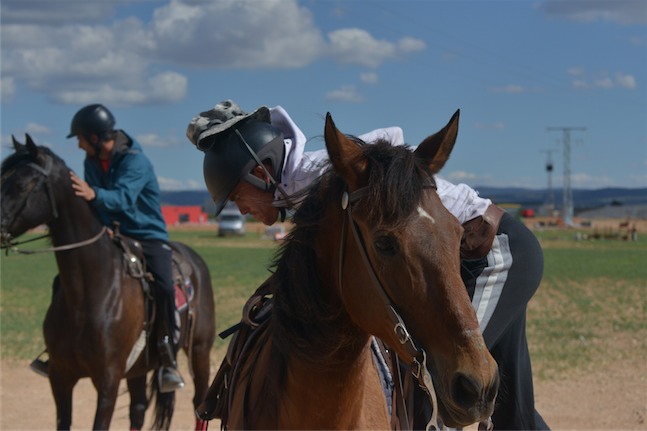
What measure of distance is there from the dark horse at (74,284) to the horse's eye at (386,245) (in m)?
5.12

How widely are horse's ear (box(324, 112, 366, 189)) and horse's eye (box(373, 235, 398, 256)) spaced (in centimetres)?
26

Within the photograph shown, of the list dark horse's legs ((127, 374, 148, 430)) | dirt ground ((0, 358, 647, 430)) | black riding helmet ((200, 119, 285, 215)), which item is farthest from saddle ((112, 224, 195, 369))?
black riding helmet ((200, 119, 285, 215))

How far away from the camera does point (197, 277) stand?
9320mm

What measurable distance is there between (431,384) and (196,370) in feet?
21.8

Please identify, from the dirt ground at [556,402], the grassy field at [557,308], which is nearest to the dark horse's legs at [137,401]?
the dirt ground at [556,402]

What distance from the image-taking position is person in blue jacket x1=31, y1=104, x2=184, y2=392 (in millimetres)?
8031

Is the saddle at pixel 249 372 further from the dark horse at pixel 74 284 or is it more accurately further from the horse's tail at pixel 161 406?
the horse's tail at pixel 161 406

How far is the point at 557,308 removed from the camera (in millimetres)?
19641

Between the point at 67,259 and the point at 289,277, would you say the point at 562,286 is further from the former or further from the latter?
the point at 289,277

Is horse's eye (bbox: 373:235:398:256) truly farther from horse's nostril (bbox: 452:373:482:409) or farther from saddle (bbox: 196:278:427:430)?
saddle (bbox: 196:278:427:430)

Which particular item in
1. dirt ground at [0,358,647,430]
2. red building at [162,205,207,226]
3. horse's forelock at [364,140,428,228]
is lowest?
red building at [162,205,207,226]

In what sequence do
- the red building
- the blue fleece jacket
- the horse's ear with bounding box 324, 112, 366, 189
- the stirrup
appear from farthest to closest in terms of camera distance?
1. the red building
2. the stirrup
3. the blue fleece jacket
4. the horse's ear with bounding box 324, 112, 366, 189

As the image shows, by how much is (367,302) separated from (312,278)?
1.06 feet

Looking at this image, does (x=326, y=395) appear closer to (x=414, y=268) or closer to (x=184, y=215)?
(x=414, y=268)
